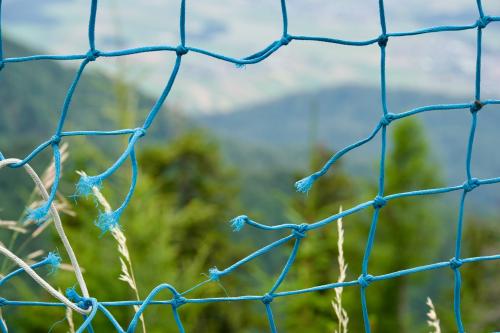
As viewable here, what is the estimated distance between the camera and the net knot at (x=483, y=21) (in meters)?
1.59

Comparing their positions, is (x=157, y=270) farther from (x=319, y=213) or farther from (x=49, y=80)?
(x=49, y=80)

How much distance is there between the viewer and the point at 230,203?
16828 mm

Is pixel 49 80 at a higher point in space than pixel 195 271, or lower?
higher

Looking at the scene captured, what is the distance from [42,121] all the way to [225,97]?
7577cm

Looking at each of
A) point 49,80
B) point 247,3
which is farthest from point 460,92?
point 49,80

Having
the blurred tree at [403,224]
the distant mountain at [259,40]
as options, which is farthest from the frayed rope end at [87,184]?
the distant mountain at [259,40]

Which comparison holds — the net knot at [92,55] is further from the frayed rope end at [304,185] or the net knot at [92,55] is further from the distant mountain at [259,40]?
the distant mountain at [259,40]

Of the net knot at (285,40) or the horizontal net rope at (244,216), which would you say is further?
the net knot at (285,40)

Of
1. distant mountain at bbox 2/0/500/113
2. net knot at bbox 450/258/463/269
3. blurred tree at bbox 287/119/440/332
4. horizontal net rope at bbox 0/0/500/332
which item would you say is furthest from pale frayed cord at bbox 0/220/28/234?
distant mountain at bbox 2/0/500/113

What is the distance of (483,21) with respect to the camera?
5.25ft

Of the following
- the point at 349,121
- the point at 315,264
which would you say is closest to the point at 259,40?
the point at 349,121

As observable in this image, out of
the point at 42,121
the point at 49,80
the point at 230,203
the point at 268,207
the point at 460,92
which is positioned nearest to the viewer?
the point at 230,203

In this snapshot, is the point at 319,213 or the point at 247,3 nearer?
the point at 319,213

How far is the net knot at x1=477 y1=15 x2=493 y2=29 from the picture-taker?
1.59 m
